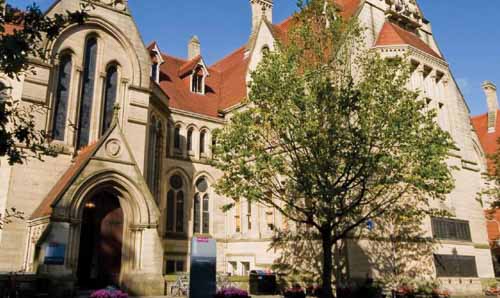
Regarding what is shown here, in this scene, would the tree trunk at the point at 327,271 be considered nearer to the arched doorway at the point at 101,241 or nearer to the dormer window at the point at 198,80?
the arched doorway at the point at 101,241

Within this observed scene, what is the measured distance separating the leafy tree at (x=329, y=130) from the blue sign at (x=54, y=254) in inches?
273

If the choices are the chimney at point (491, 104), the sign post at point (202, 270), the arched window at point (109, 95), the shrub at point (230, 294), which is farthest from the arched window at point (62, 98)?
the chimney at point (491, 104)

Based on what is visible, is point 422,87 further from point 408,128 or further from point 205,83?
point 205,83

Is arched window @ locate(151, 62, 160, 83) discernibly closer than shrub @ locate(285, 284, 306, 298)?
No

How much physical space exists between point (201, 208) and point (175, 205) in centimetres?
210

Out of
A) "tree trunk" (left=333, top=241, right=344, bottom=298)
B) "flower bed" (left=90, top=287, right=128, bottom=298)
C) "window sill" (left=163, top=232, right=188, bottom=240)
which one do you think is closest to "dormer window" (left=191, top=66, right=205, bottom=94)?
"window sill" (left=163, top=232, right=188, bottom=240)

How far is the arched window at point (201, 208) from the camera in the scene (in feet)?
96.7

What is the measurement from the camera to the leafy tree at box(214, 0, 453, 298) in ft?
54.6

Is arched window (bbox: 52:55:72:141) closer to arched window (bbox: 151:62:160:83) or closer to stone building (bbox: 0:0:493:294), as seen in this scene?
stone building (bbox: 0:0:493:294)

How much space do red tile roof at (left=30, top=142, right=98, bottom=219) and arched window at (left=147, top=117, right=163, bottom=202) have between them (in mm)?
5756

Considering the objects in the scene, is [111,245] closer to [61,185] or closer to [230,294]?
[61,185]

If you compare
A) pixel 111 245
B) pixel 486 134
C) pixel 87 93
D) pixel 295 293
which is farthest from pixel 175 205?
pixel 486 134

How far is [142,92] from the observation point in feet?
81.3

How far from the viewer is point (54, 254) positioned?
1664 cm
